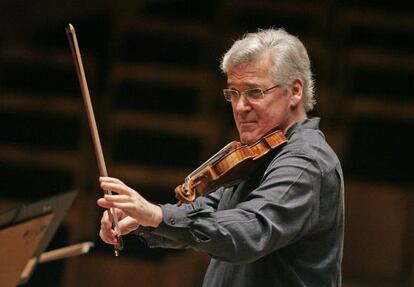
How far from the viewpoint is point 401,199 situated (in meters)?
3.96

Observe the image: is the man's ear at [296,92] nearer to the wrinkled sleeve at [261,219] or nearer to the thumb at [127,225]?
the wrinkled sleeve at [261,219]

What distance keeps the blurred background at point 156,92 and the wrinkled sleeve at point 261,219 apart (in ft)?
7.85

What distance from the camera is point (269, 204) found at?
1.61 metres

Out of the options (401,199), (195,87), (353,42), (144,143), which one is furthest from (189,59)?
(401,199)

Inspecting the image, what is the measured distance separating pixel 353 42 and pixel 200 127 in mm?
951

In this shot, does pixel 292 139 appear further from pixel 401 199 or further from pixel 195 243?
pixel 401 199

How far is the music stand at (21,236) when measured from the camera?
1916 mm

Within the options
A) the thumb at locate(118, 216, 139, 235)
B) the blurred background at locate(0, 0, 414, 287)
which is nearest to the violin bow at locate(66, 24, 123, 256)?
the thumb at locate(118, 216, 139, 235)

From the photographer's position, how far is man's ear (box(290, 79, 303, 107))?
1908 mm

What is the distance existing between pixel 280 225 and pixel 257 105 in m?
0.35

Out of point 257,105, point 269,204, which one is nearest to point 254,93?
point 257,105

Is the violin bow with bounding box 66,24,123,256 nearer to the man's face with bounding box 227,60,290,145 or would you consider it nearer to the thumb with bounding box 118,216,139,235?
the thumb with bounding box 118,216,139,235

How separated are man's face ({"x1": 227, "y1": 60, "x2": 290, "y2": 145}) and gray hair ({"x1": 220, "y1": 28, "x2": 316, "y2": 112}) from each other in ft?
0.06

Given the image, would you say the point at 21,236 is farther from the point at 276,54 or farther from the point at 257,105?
the point at 276,54
